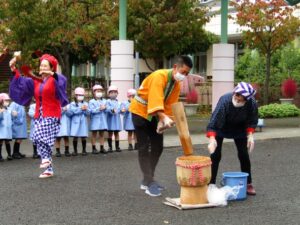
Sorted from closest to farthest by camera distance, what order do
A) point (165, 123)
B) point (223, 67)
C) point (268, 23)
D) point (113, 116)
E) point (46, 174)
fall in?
point (165, 123) → point (46, 174) → point (113, 116) → point (223, 67) → point (268, 23)

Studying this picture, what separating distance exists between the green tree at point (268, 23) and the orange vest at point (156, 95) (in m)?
14.2

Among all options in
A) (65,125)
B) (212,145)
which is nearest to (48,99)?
(65,125)

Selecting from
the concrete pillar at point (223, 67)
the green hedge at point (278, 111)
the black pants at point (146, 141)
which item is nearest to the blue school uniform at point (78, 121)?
Result: the black pants at point (146, 141)

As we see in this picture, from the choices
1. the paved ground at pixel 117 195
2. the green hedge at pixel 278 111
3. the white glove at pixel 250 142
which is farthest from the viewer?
the green hedge at pixel 278 111

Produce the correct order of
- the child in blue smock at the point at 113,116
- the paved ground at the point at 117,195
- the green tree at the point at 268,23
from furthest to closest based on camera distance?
the green tree at the point at 268,23
the child in blue smock at the point at 113,116
the paved ground at the point at 117,195

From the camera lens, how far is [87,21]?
53.1 feet

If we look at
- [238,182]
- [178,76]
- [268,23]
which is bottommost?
[238,182]

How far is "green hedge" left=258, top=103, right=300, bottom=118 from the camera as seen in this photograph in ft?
66.7

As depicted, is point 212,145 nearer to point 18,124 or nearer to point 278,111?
point 18,124

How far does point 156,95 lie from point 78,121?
15.2 feet

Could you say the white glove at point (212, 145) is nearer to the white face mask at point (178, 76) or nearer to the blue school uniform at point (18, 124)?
the white face mask at point (178, 76)

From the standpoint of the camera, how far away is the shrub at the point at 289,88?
23078 millimetres

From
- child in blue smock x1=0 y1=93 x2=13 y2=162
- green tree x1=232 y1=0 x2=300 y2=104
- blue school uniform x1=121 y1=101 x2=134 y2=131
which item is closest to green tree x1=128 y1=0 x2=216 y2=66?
green tree x1=232 y1=0 x2=300 y2=104

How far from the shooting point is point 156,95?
22.8ft
